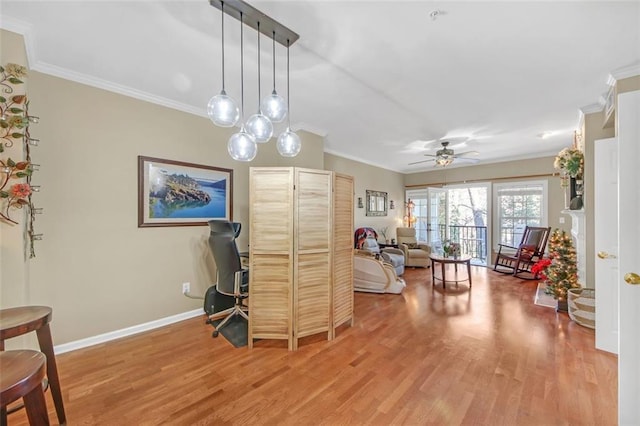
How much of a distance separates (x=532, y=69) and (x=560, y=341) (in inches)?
103

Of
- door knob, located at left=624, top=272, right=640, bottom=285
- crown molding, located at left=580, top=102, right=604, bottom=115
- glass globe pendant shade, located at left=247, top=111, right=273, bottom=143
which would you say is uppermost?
crown molding, located at left=580, top=102, right=604, bottom=115

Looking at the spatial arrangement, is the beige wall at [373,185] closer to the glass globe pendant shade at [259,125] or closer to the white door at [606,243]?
the glass globe pendant shade at [259,125]

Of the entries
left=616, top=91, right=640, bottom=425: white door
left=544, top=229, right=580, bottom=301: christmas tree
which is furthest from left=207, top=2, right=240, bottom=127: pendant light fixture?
left=544, top=229, right=580, bottom=301: christmas tree

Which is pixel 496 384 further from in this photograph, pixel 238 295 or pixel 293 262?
pixel 238 295

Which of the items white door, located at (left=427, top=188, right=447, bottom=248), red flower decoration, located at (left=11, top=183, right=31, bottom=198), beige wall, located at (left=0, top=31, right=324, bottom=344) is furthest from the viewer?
white door, located at (left=427, top=188, right=447, bottom=248)

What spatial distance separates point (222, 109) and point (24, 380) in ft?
4.98

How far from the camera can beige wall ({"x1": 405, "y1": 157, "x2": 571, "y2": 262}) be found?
5203 mm

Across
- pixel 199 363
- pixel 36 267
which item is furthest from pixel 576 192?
pixel 36 267

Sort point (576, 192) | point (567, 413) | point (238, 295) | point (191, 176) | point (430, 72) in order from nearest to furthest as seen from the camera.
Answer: point (567, 413) < point (430, 72) < point (238, 295) < point (191, 176) < point (576, 192)

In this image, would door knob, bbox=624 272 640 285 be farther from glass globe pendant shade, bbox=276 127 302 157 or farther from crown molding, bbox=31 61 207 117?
crown molding, bbox=31 61 207 117

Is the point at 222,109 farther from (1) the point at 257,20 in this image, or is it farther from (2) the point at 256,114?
(1) the point at 257,20

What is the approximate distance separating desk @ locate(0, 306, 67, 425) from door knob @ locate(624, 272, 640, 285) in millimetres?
3160

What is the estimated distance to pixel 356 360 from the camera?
2.19 metres

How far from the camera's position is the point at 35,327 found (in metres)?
1.35
